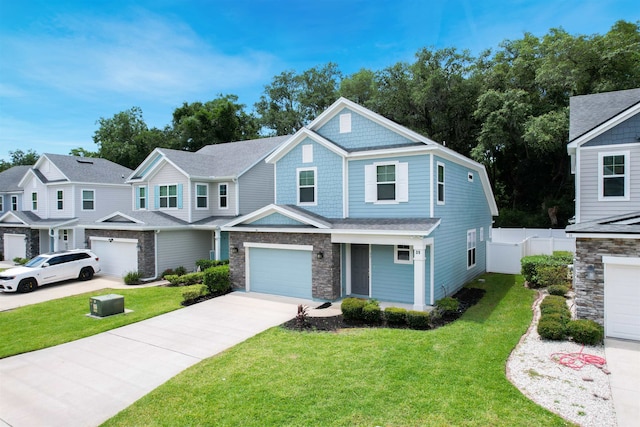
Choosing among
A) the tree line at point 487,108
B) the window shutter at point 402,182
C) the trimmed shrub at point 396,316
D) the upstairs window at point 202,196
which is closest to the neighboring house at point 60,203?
the upstairs window at point 202,196

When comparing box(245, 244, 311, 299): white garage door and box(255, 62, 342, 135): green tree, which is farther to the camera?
box(255, 62, 342, 135): green tree

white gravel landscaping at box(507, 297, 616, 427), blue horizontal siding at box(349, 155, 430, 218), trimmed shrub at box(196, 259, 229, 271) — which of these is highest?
blue horizontal siding at box(349, 155, 430, 218)

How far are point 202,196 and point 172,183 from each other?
205 cm

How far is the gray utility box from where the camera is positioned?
12730 millimetres

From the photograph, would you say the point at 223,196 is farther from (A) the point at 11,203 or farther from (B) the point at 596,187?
(A) the point at 11,203

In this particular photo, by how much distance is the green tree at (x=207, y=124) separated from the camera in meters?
42.3

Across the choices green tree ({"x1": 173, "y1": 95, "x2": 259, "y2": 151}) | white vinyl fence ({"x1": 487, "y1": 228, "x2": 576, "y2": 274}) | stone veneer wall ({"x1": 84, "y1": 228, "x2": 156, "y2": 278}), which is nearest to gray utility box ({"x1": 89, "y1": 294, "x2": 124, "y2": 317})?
stone veneer wall ({"x1": 84, "y1": 228, "x2": 156, "y2": 278})

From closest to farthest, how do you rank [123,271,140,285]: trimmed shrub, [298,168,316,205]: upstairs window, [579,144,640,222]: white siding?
[579,144,640,222]: white siding
[298,168,316,205]: upstairs window
[123,271,140,285]: trimmed shrub

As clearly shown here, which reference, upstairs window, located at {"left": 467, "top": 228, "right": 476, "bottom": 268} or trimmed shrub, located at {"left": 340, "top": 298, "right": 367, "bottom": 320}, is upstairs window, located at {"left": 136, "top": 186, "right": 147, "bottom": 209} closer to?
trimmed shrub, located at {"left": 340, "top": 298, "right": 367, "bottom": 320}

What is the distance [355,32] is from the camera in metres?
19.9

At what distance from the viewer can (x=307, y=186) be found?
16.3 meters

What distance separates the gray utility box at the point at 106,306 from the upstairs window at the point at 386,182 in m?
9.71

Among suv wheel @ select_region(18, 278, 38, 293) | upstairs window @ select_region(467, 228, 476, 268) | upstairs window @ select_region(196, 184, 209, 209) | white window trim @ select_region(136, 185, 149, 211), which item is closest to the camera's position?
suv wheel @ select_region(18, 278, 38, 293)

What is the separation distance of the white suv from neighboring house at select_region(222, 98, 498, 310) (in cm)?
901
